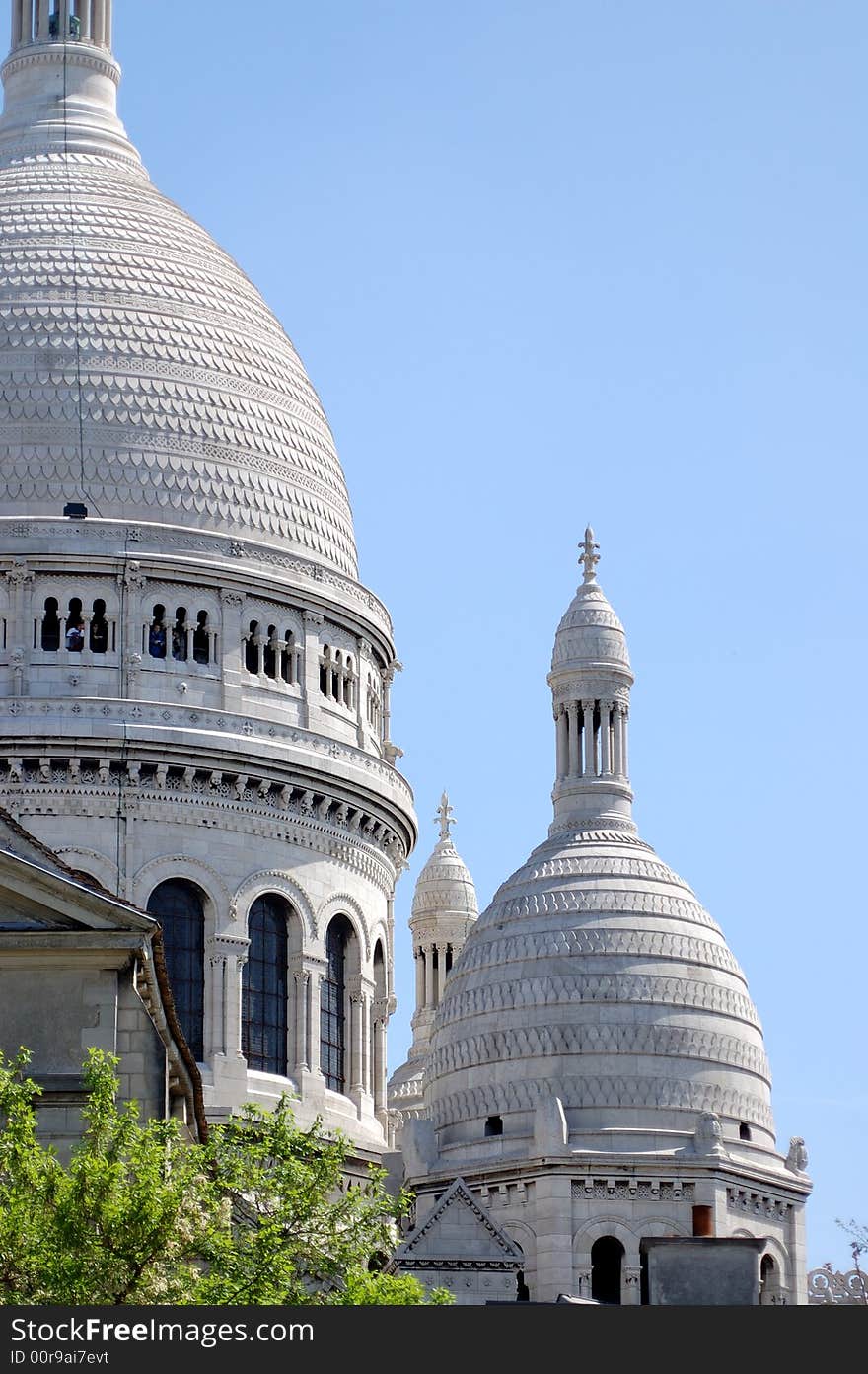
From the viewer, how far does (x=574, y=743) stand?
8750 centimetres

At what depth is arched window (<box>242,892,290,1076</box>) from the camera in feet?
269

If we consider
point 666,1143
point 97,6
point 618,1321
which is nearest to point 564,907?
point 666,1143

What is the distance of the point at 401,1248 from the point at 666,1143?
25.8 ft

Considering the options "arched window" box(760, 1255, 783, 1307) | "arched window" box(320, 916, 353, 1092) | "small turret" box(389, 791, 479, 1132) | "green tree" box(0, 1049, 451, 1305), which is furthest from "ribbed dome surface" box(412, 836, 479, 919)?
"green tree" box(0, 1049, 451, 1305)

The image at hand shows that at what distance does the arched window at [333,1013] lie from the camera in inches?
3292

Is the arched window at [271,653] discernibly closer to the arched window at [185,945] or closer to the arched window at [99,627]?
the arched window at [99,627]

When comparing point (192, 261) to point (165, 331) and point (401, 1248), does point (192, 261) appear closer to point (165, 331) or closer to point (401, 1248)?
point (165, 331)

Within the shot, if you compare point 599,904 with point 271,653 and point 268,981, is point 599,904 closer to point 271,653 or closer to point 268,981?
point 268,981

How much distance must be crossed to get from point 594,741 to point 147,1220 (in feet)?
174

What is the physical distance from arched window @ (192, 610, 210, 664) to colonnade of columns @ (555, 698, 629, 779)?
29.9ft

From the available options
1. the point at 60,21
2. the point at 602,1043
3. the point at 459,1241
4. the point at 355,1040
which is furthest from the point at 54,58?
the point at 459,1241

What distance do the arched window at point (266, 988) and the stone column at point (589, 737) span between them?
8732 millimetres

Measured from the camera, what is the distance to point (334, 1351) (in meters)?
25.1

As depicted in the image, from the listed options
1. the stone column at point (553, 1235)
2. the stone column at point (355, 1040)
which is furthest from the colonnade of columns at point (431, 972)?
the stone column at point (553, 1235)
